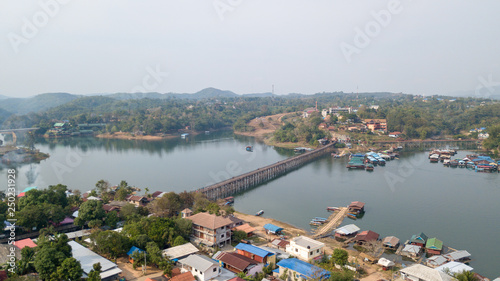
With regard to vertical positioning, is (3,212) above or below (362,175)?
above

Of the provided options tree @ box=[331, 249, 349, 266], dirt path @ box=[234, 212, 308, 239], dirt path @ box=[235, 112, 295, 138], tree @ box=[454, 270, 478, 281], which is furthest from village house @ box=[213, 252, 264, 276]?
dirt path @ box=[235, 112, 295, 138]

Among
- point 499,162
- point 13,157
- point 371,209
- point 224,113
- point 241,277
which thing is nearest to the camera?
point 241,277

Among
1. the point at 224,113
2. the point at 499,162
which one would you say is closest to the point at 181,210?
the point at 499,162

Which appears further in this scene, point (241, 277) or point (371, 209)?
point (371, 209)

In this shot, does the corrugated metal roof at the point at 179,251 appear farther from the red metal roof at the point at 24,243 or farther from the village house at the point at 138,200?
the village house at the point at 138,200

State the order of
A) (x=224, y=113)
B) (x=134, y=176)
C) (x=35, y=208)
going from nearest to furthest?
(x=35, y=208), (x=134, y=176), (x=224, y=113)

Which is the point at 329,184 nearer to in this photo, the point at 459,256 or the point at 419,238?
the point at 419,238

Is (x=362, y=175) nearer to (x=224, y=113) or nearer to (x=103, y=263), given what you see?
(x=103, y=263)

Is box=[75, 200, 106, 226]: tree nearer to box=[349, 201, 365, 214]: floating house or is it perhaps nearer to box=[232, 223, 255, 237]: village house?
box=[232, 223, 255, 237]: village house
